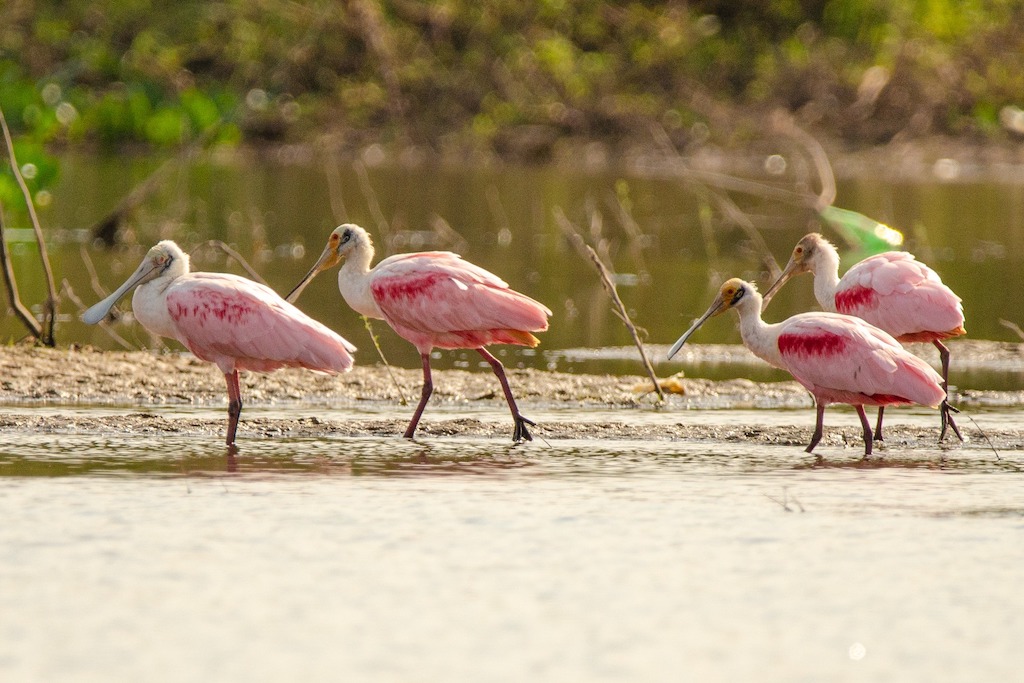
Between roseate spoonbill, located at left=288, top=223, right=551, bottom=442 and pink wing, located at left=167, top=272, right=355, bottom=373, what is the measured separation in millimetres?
570

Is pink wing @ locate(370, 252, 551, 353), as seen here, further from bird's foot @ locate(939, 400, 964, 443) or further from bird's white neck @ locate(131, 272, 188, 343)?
bird's foot @ locate(939, 400, 964, 443)

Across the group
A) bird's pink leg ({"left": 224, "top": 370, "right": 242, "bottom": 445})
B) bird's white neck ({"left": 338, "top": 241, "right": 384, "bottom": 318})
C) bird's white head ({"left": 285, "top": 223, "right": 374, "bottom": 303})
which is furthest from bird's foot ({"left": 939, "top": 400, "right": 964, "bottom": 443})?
bird's pink leg ({"left": 224, "top": 370, "right": 242, "bottom": 445})

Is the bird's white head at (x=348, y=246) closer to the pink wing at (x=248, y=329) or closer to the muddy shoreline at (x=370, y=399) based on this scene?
the muddy shoreline at (x=370, y=399)

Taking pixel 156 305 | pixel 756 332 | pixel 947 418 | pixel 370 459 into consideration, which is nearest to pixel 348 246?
pixel 156 305

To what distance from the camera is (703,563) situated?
20.3 ft

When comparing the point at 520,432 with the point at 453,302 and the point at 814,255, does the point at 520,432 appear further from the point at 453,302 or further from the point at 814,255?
the point at 814,255

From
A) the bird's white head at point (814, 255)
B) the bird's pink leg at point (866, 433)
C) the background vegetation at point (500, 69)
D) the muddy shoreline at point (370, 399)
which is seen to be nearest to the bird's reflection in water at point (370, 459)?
the muddy shoreline at point (370, 399)

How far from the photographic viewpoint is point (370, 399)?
396 inches

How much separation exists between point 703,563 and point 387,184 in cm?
2123

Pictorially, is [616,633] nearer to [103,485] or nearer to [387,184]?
[103,485]

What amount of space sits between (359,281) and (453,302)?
0.59 meters

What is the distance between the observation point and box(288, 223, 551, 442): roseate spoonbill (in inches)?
353

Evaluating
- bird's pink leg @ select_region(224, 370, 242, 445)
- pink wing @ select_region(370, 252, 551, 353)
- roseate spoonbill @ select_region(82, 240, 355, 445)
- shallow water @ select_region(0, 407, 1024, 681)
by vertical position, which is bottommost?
shallow water @ select_region(0, 407, 1024, 681)

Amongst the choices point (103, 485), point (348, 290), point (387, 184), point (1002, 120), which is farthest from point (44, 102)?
point (103, 485)
